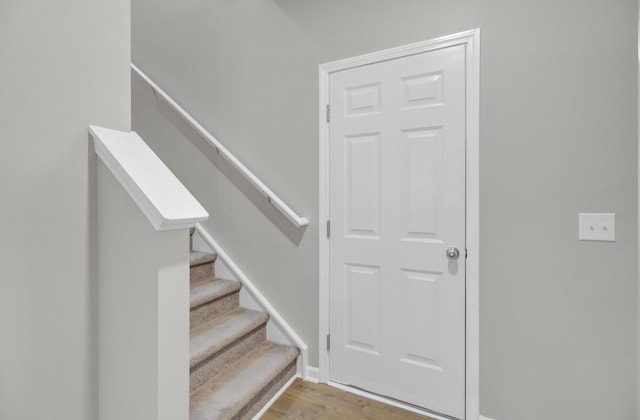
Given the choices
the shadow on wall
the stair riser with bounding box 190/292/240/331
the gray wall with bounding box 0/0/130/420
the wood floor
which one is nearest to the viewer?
the gray wall with bounding box 0/0/130/420

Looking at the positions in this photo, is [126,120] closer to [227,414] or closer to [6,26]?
[6,26]

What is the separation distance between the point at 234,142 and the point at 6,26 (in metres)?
1.52

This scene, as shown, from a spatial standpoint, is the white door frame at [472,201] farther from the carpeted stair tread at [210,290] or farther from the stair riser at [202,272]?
the stair riser at [202,272]

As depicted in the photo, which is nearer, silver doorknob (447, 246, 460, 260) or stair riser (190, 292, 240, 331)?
silver doorknob (447, 246, 460, 260)

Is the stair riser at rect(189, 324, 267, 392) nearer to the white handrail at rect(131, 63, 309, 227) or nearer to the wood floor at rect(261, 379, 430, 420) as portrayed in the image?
the wood floor at rect(261, 379, 430, 420)

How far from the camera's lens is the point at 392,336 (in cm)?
188

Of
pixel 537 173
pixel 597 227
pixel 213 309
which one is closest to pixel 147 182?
pixel 213 309

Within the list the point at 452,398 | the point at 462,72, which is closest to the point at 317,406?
the point at 452,398

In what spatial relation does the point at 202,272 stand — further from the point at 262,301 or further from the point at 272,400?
the point at 272,400

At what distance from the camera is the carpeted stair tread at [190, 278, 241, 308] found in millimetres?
1976

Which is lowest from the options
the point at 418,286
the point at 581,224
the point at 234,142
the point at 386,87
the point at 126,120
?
the point at 418,286

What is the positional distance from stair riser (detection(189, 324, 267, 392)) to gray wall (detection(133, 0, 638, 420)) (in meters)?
0.30

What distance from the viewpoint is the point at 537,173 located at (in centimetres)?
155

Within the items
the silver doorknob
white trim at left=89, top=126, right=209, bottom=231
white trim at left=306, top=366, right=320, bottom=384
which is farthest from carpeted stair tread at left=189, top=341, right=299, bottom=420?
the silver doorknob
